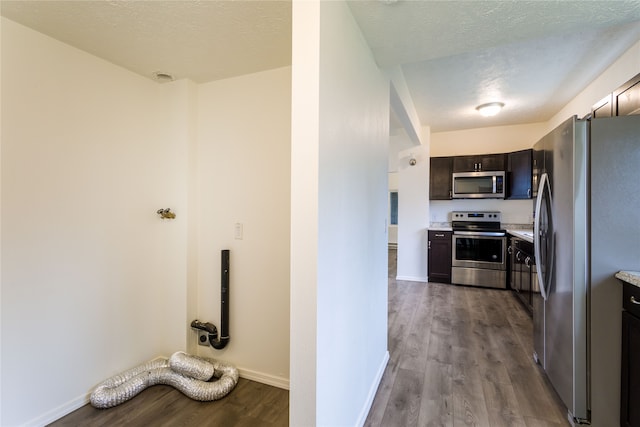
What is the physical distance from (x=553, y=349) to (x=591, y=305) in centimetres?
55

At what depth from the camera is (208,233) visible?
2.44 meters

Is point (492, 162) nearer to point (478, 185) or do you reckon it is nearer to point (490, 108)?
point (478, 185)

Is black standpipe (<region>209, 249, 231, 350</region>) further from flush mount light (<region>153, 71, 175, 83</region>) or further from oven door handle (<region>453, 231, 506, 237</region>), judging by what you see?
oven door handle (<region>453, 231, 506, 237</region>)

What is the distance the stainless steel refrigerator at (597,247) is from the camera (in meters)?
1.63

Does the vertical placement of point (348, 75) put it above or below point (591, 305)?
above

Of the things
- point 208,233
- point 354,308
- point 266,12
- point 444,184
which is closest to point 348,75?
point 266,12

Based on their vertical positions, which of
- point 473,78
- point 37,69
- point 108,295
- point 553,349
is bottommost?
point 553,349

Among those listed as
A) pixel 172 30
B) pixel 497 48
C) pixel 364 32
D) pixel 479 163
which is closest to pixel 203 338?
pixel 172 30

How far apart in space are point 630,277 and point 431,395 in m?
1.37

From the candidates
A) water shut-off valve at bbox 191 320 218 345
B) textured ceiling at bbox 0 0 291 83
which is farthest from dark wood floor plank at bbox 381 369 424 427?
textured ceiling at bbox 0 0 291 83

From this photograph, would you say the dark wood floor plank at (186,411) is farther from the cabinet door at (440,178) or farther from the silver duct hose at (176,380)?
the cabinet door at (440,178)

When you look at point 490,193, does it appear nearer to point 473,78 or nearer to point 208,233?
point 473,78

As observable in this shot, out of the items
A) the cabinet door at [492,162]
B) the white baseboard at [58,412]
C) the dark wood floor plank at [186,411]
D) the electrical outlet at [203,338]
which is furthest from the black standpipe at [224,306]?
the cabinet door at [492,162]

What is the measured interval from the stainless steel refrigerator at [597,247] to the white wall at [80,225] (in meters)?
2.66
